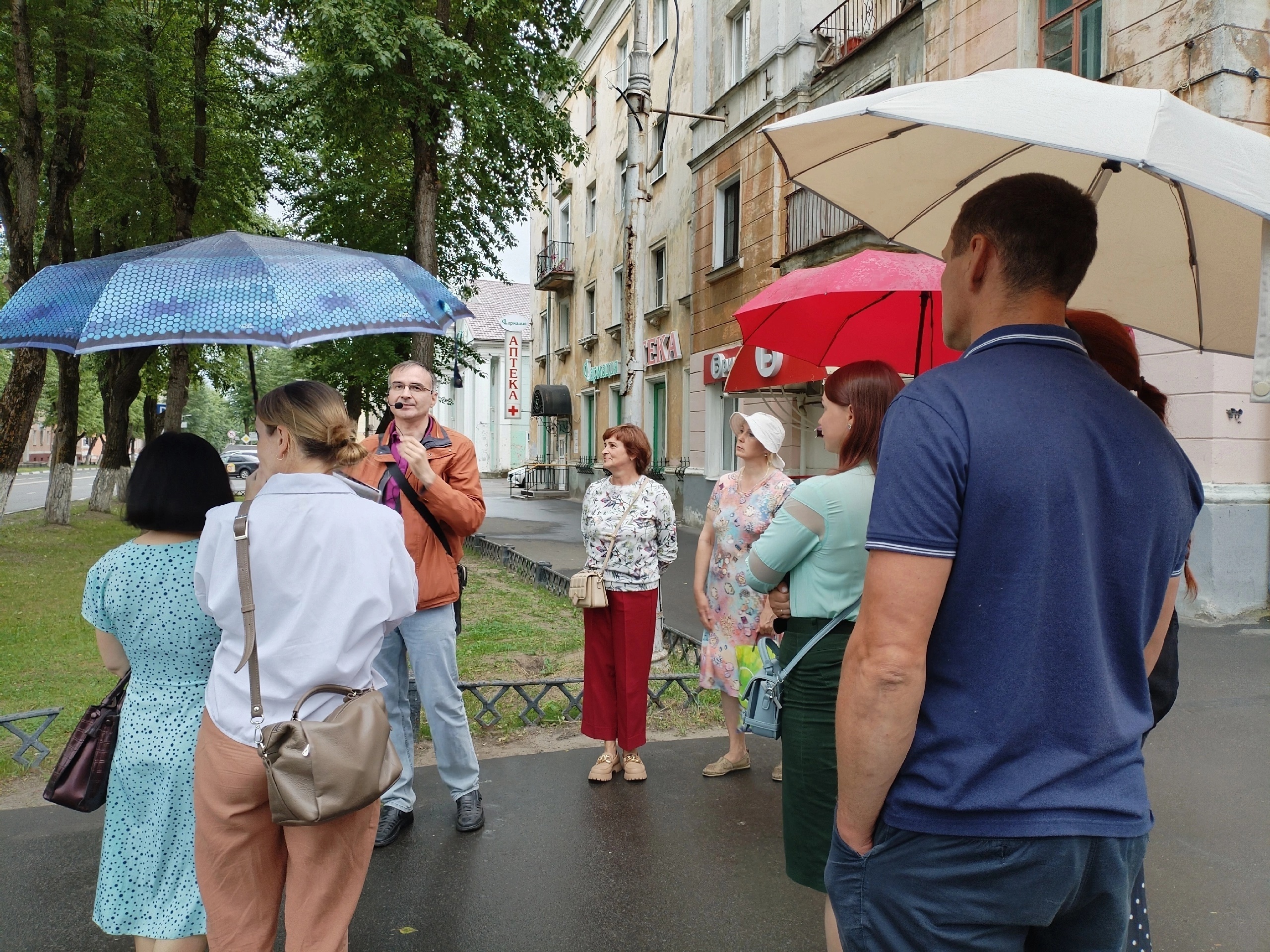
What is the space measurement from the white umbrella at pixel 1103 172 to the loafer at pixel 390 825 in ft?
10.1

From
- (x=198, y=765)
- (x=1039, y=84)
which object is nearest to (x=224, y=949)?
(x=198, y=765)

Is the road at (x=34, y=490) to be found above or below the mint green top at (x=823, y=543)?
below

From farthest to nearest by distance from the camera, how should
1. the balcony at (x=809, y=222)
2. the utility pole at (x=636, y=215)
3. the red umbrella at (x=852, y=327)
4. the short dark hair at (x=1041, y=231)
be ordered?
the balcony at (x=809, y=222) → the utility pole at (x=636, y=215) → the red umbrella at (x=852, y=327) → the short dark hair at (x=1041, y=231)

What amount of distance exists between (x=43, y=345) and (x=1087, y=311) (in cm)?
364

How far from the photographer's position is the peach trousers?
2.27 meters

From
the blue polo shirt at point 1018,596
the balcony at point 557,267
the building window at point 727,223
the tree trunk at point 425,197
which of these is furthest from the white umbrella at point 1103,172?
the balcony at point 557,267

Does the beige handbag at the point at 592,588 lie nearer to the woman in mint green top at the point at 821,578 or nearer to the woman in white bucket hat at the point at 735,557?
the woman in white bucket hat at the point at 735,557

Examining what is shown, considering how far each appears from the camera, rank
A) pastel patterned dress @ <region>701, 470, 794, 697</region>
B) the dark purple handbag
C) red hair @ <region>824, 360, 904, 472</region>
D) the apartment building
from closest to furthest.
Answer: the dark purple handbag
red hair @ <region>824, 360, 904, 472</region>
pastel patterned dress @ <region>701, 470, 794, 697</region>
the apartment building

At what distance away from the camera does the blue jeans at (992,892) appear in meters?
1.41

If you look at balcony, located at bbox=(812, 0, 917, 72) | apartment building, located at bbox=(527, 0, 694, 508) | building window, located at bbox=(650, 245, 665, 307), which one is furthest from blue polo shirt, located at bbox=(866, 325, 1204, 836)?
building window, located at bbox=(650, 245, 665, 307)

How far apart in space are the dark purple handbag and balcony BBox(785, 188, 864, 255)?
11.6m

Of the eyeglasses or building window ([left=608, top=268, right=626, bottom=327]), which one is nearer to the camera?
the eyeglasses

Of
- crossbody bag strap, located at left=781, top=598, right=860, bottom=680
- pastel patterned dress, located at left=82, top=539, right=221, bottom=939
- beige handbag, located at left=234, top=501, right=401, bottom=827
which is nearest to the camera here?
beige handbag, located at left=234, top=501, right=401, bottom=827

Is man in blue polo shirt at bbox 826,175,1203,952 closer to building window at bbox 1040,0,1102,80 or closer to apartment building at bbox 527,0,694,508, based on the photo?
building window at bbox 1040,0,1102,80
